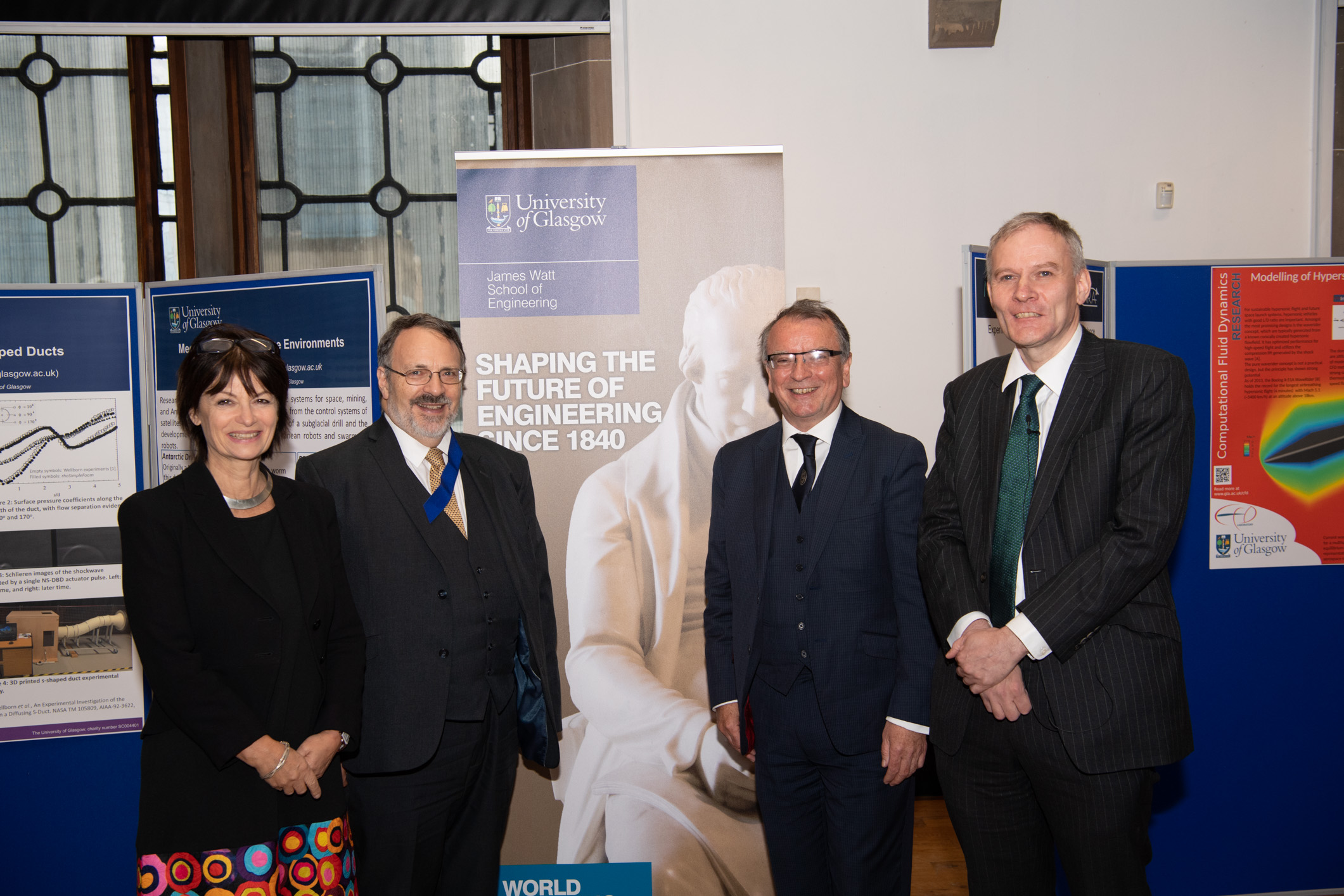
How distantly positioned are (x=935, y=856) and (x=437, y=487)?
2.58 meters

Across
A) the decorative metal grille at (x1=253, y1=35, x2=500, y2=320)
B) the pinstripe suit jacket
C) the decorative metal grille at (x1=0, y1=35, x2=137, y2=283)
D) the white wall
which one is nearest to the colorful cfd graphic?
the white wall

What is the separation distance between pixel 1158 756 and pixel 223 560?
6.37 ft

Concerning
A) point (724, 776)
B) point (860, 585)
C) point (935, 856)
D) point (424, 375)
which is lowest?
point (935, 856)

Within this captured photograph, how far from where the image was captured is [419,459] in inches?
82.5

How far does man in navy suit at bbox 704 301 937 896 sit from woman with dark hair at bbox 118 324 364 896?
991 millimetres

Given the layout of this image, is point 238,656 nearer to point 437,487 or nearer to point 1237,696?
point 437,487

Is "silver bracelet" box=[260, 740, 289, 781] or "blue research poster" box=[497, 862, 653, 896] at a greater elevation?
"silver bracelet" box=[260, 740, 289, 781]

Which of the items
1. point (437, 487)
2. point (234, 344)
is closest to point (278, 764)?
point (437, 487)

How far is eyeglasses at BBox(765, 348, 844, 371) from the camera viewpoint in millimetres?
2035

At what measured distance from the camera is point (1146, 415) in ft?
5.32

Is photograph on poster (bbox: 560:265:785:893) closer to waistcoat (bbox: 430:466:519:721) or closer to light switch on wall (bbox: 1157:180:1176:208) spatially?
waistcoat (bbox: 430:466:519:721)

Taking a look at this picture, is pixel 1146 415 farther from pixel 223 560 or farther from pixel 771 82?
pixel 771 82

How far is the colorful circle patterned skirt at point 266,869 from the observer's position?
1.56 metres

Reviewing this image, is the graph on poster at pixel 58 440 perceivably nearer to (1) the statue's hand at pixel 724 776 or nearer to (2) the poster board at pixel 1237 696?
(1) the statue's hand at pixel 724 776
